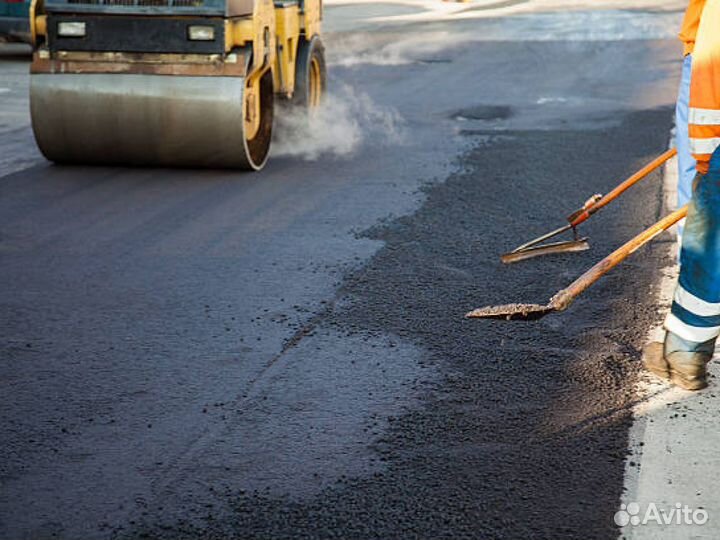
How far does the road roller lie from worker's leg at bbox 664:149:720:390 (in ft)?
15.9

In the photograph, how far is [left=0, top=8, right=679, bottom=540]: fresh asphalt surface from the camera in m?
4.05

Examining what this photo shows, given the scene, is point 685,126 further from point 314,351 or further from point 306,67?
point 306,67

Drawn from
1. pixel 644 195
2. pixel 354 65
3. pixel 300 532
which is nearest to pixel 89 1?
pixel 644 195

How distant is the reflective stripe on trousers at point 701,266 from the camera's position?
194 inches

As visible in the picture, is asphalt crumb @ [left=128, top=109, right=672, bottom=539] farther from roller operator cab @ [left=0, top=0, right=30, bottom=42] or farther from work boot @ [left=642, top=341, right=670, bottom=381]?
roller operator cab @ [left=0, top=0, right=30, bottom=42]

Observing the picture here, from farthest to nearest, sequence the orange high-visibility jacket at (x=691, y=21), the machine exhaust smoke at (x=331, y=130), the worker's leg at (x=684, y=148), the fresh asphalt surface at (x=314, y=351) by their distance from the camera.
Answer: the machine exhaust smoke at (x=331, y=130), the worker's leg at (x=684, y=148), the orange high-visibility jacket at (x=691, y=21), the fresh asphalt surface at (x=314, y=351)

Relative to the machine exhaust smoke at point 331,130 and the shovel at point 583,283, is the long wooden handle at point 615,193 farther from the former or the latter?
the machine exhaust smoke at point 331,130

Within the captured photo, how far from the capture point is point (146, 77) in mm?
9203

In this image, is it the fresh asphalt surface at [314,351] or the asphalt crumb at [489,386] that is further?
the fresh asphalt surface at [314,351]

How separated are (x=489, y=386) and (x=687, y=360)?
82 centimetres

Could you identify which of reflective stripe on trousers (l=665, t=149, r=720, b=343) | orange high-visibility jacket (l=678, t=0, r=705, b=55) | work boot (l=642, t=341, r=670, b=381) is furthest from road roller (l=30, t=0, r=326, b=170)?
reflective stripe on trousers (l=665, t=149, r=720, b=343)

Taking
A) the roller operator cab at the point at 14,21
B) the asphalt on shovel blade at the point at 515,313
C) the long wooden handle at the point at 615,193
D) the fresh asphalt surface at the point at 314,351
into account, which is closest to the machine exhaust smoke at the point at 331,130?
the fresh asphalt surface at the point at 314,351

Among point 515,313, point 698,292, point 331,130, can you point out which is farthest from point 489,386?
point 331,130

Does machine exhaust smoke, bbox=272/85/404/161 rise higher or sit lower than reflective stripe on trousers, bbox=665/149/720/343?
lower
